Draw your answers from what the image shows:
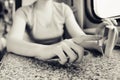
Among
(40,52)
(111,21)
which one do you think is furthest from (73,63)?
(111,21)

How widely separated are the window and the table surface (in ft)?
0.65

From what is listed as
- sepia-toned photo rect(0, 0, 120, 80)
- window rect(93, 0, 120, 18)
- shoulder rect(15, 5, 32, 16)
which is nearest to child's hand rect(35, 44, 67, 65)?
sepia-toned photo rect(0, 0, 120, 80)

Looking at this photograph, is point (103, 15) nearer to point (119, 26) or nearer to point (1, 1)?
point (119, 26)

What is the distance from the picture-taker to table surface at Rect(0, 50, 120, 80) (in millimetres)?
817

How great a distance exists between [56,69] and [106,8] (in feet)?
1.21

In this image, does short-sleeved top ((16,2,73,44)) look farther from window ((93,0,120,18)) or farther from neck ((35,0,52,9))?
window ((93,0,120,18))

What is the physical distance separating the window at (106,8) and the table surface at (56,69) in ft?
0.65

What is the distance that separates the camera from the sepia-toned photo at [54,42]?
847 millimetres

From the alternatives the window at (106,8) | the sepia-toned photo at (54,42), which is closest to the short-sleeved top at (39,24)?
the sepia-toned photo at (54,42)

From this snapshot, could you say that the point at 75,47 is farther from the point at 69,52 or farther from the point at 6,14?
the point at 6,14

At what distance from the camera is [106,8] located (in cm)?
106

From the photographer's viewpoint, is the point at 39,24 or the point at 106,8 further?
the point at 106,8

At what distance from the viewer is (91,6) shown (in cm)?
→ 102

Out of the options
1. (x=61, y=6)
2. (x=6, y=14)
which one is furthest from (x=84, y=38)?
(x=6, y=14)
